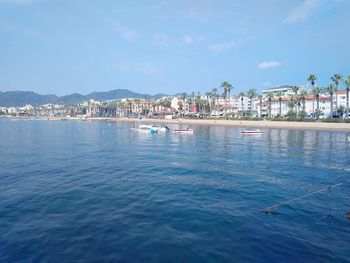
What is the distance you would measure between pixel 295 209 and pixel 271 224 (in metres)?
3.35

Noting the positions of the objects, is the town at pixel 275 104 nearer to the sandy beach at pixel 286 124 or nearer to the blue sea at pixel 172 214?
the sandy beach at pixel 286 124

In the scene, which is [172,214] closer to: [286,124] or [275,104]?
[286,124]

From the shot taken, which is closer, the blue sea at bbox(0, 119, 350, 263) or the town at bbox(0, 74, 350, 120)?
the blue sea at bbox(0, 119, 350, 263)

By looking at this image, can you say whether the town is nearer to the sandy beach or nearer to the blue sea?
the sandy beach

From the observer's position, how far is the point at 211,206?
17062mm

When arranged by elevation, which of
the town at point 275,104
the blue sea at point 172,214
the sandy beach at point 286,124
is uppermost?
the town at point 275,104

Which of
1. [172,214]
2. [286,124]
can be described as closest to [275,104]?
[286,124]

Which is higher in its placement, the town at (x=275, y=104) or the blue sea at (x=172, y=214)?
the town at (x=275, y=104)

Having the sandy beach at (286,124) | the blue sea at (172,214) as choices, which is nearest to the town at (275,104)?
the sandy beach at (286,124)

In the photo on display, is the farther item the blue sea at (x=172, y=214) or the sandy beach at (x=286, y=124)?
the sandy beach at (x=286, y=124)

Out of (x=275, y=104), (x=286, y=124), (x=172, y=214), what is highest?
(x=275, y=104)

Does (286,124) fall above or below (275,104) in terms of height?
below

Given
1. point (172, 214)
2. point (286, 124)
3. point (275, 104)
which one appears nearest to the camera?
point (172, 214)

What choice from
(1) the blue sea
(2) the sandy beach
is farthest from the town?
(1) the blue sea
